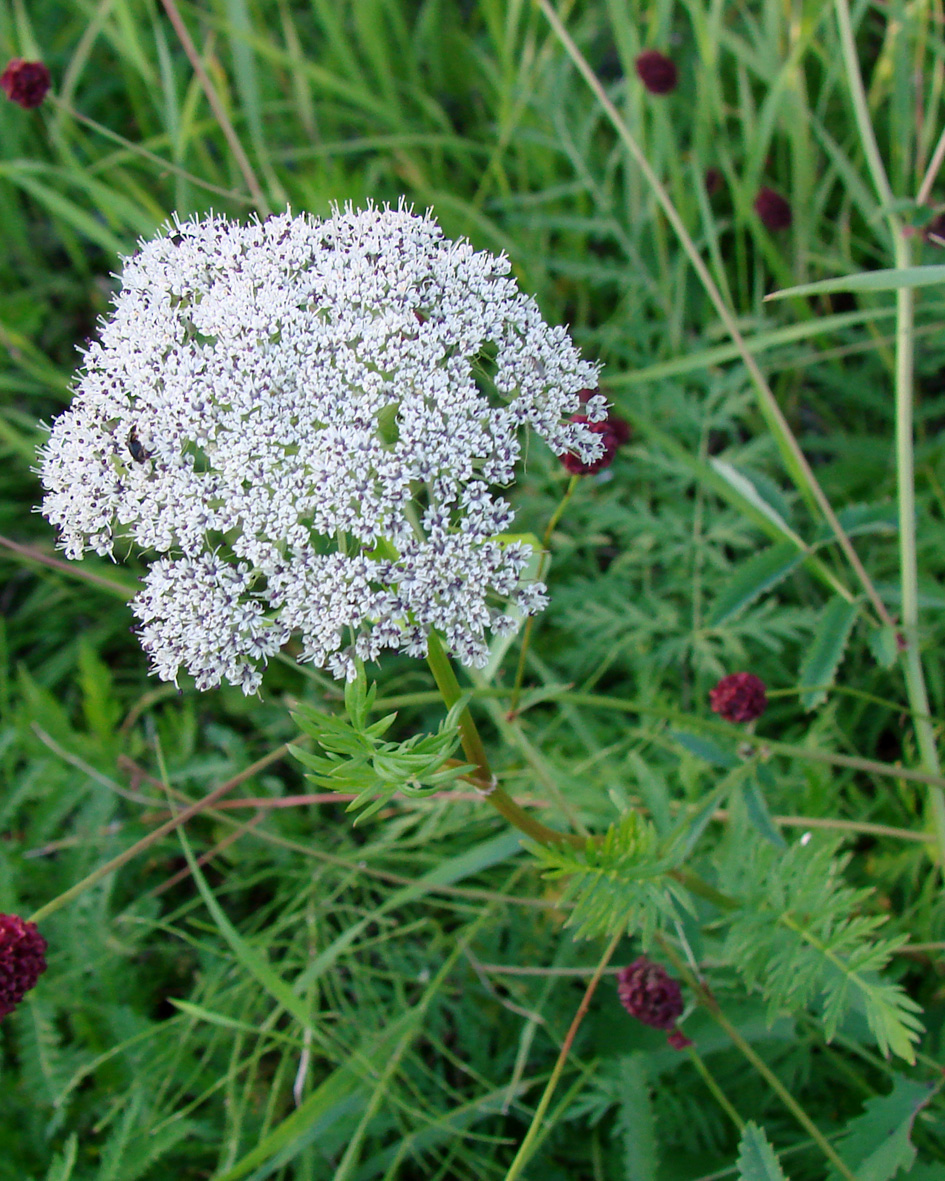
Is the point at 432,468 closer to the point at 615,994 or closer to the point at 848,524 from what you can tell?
the point at 848,524

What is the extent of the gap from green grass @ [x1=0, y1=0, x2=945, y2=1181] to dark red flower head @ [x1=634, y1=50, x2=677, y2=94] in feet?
0.63

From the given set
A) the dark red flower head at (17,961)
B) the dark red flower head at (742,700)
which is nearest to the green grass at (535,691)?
the dark red flower head at (742,700)

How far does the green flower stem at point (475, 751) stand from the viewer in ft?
6.12

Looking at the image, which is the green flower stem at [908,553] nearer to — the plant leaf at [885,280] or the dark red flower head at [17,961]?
the plant leaf at [885,280]

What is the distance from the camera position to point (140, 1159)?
101 inches

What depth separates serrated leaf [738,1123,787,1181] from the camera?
73.2 inches

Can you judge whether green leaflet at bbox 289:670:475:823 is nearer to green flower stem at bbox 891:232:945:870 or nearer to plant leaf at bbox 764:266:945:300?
plant leaf at bbox 764:266:945:300

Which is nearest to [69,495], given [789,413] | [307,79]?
[789,413]

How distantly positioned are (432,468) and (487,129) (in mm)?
3365

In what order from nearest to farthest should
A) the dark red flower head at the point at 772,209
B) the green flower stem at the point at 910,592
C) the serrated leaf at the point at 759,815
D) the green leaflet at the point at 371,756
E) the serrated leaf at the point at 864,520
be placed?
the green leaflet at the point at 371,756
the serrated leaf at the point at 759,815
the green flower stem at the point at 910,592
the serrated leaf at the point at 864,520
the dark red flower head at the point at 772,209

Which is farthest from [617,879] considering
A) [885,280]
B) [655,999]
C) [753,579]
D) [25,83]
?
[25,83]

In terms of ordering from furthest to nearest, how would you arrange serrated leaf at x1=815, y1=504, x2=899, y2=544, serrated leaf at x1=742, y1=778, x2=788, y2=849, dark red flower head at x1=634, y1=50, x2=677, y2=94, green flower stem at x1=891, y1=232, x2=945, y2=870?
dark red flower head at x1=634, y1=50, x2=677, y2=94, serrated leaf at x1=815, y1=504, x2=899, y2=544, green flower stem at x1=891, y1=232, x2=945, y2=870, serrated leaf at x1=742, y1=778, x2=788, y2=849

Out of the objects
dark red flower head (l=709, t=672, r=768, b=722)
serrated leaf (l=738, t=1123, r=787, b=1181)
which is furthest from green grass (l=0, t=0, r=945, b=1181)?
serrated leaf (l=738, t=1123, r=787, b=1181)

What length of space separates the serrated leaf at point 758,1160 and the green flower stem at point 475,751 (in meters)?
0.68
